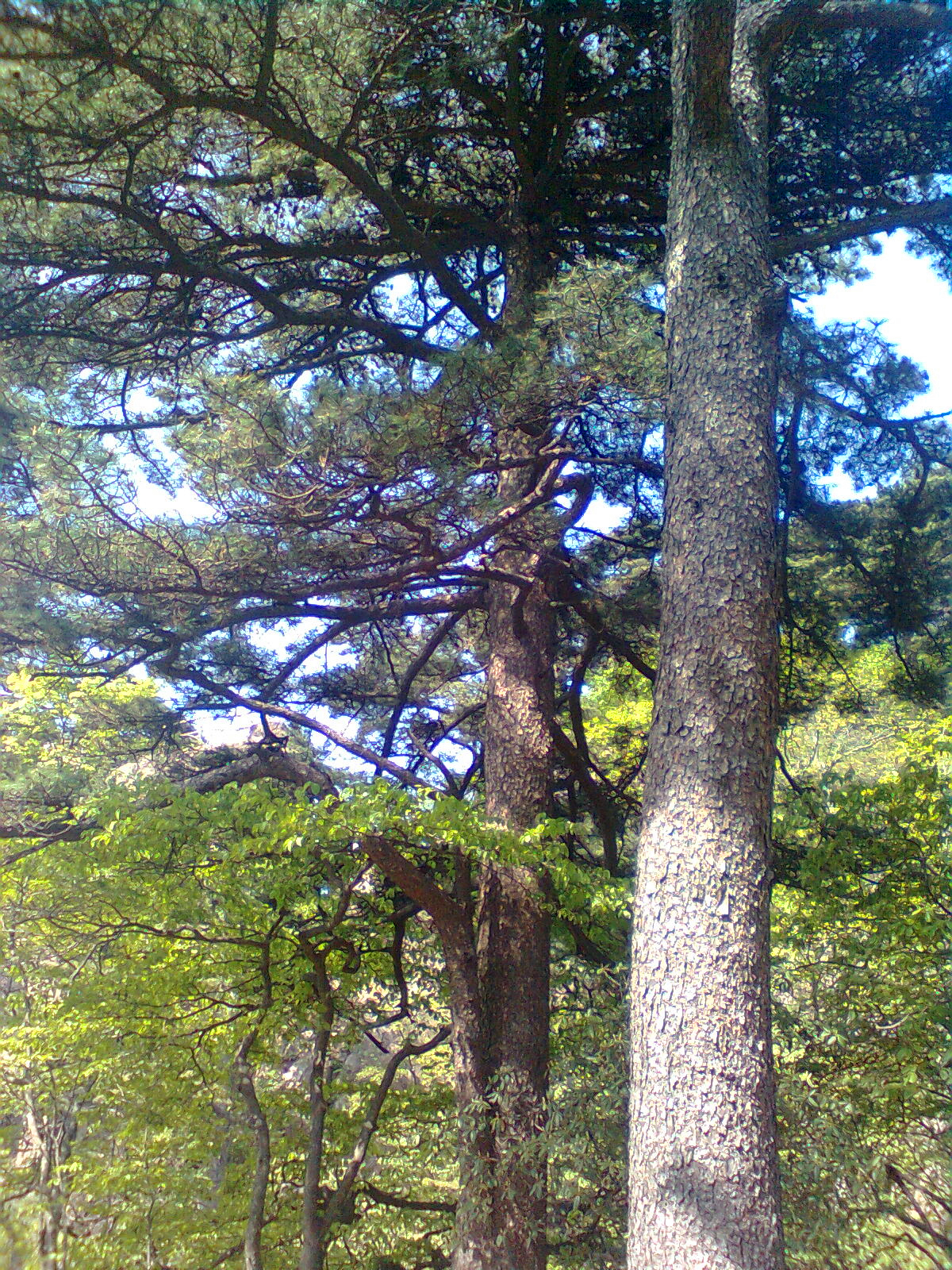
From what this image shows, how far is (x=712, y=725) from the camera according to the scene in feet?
12.3

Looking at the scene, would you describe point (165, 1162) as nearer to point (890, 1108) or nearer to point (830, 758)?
point (890, 1108)

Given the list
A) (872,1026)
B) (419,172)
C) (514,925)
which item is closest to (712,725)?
(514,925)

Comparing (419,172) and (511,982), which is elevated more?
(419,172)

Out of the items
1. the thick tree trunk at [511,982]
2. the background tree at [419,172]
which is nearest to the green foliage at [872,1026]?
the thick tree trunk at [511,982]

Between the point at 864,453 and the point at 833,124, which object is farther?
the point at 864,453

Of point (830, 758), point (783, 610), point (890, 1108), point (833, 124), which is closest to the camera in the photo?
point (890, 1108)

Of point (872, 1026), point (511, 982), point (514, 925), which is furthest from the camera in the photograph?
point (514, 925)

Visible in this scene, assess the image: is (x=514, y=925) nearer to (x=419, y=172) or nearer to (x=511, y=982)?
(x=511, y=982)

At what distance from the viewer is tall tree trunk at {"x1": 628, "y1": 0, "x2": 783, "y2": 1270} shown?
10.5 feet

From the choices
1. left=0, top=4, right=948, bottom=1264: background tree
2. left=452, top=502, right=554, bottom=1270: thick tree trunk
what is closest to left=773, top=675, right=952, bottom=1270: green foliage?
left=452, top=502, right=554, bottom=1270: thick tree trunk

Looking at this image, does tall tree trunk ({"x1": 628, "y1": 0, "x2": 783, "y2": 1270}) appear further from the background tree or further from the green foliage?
the green foliage

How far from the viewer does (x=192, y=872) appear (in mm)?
6062

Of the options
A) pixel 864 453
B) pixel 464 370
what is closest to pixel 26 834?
pixel 464 370

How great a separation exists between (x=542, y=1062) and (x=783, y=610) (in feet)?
11.4
